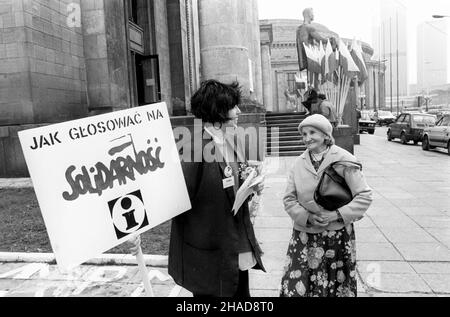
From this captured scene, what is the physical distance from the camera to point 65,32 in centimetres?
1209

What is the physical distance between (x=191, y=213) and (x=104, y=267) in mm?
2853

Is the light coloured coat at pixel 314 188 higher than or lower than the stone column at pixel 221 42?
lower

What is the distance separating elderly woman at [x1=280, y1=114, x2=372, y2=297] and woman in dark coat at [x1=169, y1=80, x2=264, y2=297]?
0.59 m

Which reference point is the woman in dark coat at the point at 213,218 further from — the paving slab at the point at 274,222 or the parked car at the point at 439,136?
the parked car at the point at 439,136

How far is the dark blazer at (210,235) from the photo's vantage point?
2.52 metres

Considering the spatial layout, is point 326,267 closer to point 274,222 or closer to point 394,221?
point 274,222

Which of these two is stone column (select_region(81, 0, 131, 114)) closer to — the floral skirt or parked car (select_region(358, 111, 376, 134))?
the floral skirt

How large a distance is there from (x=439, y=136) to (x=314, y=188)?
16464 millimetres

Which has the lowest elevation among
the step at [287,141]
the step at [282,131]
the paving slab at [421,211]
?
the paving slab at [421,211]

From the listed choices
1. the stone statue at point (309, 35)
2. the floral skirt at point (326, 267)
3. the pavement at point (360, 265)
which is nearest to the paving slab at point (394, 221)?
the pavement at point (360, 265)

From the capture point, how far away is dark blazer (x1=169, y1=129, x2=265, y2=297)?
252 cm

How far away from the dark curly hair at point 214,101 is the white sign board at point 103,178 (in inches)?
13.1

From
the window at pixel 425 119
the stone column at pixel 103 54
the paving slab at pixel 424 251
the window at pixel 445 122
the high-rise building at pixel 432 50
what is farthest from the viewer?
the high-rise building at pixel 432 50

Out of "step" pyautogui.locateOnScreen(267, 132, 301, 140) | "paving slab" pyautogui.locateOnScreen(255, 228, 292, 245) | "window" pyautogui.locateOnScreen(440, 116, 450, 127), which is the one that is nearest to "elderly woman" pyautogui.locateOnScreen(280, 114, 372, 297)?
"paving slab" pyautogui.locateOnScreen(255, 228, 292, 245)
